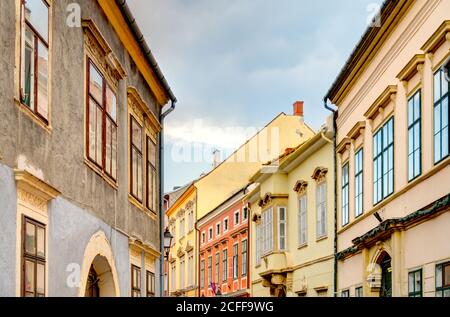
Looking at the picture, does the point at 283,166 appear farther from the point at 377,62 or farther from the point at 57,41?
the point at 57,41

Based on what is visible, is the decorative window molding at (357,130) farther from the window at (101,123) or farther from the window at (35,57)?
the window at (35,57)

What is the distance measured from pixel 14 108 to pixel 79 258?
3.73m

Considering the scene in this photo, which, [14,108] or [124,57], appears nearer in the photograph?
[14,108]

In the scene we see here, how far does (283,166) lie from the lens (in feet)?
104

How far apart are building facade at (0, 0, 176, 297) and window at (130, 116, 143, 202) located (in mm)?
25

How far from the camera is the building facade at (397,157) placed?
14414 mm

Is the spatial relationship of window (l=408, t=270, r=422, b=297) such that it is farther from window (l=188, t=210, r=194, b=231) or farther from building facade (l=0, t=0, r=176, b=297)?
window (l=188, t=210, r=194, b=231)

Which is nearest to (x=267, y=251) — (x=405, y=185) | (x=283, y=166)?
(x=283, y=166)

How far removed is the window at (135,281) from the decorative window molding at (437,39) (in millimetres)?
6597

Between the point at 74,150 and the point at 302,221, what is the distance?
19.1 m

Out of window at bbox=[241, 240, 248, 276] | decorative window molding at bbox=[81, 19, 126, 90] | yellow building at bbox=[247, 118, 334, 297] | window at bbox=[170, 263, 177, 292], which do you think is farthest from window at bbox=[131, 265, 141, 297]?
window at bbox=[170, 263, 177, 292]

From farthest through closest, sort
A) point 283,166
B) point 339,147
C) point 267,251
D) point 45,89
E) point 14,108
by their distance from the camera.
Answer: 1. point 267,251
2. point 283,166
3. point 339,147
4. point 45,89
5. point 14,108

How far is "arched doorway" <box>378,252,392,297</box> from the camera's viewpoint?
62.2ft
